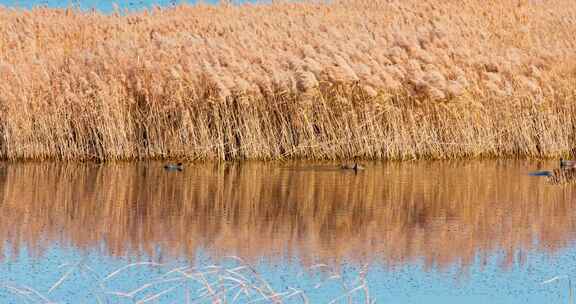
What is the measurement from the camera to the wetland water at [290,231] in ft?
21.6

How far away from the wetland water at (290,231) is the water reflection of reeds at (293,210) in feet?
0.06

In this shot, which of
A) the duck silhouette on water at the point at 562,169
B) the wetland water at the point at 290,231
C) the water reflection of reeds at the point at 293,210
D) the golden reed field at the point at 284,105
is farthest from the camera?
the golden reed field at the point at 284,105

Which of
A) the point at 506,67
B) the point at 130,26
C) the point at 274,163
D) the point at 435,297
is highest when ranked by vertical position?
the point at 130,26

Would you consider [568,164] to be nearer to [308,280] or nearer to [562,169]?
[562,169]

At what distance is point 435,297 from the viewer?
636 centimetres

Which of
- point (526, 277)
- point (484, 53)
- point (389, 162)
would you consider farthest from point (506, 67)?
point (526, 277)

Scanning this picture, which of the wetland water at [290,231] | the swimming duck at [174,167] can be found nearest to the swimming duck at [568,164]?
the wetland water at [290,231]

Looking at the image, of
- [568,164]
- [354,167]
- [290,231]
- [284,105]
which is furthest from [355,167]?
[290,231]

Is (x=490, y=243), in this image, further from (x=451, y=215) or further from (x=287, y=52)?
(x=287, y=52)

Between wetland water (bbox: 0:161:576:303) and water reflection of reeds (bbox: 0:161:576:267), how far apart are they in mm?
20

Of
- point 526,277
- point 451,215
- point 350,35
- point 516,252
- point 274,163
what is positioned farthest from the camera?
point 350,35

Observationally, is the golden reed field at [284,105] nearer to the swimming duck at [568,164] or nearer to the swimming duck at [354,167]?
the swimming duck at [354,167]

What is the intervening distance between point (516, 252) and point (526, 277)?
2.90ft

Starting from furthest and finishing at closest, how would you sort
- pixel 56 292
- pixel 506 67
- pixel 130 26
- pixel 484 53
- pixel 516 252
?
pixel 130 26
pixel 484 53
pixel 506 67
pixel 516 252
pixel 56 292
